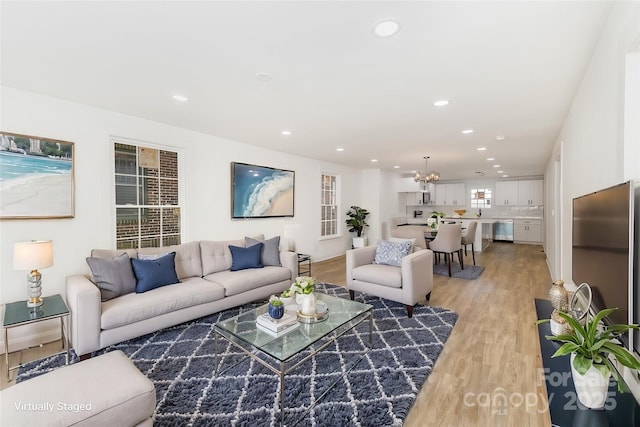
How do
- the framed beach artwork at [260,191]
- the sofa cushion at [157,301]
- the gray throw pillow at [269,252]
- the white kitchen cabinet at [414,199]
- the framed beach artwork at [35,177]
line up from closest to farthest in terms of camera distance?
the sofa cushion at [157,301], the framed beach artwork at [35,177], the gray throw pillow at [269,252], the framed beach artwork at [260,191], the white kitchen cabinet at [414,199]

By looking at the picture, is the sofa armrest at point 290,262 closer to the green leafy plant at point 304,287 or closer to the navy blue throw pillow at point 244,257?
the navy blue throw pillow at point 244,257

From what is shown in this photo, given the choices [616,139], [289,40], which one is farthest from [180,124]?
[616,139]

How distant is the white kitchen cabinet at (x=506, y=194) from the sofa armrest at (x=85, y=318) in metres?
11.5

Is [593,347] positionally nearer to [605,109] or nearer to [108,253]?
[605,109]

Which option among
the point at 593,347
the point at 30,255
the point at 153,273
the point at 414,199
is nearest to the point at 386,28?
the point at 593,347

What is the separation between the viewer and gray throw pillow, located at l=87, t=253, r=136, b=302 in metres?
2.72

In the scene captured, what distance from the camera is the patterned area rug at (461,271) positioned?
517 cm

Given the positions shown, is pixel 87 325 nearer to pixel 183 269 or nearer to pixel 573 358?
pixel 183 269

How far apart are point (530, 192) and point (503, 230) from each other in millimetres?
1530

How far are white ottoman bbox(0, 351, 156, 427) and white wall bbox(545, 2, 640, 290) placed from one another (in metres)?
2.63

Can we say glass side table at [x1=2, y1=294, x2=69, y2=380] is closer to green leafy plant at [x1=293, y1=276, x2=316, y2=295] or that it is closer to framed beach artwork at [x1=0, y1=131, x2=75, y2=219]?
framed beach artwork at [x1=0, y1=131, x2=75, y2=219]

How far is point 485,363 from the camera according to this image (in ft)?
7.79

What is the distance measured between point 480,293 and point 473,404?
2702 mm

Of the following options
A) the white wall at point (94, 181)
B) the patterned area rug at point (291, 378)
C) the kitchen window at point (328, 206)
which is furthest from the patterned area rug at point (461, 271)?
the white wall at point (94, 181)
